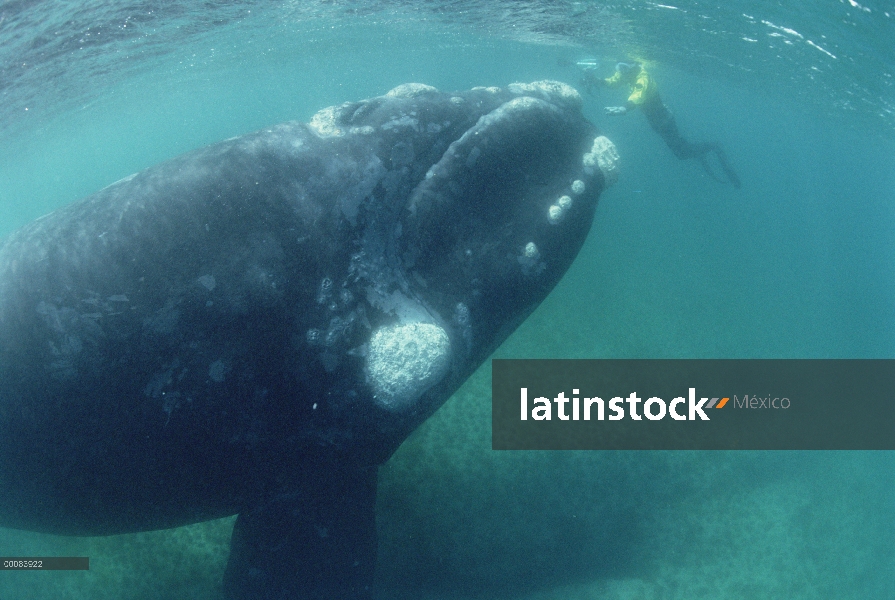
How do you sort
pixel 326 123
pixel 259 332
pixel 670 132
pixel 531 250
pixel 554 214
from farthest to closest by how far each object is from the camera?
pixel 670 132 < pixel 554 214 < pixel 531 250 < pixel 326 123 < pixel 259 332

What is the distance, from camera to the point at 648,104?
23719 millimetres

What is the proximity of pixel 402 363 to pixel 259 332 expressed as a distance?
1389mm

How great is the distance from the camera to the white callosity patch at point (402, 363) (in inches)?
184

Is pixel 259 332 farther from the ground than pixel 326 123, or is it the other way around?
pixel 326 123

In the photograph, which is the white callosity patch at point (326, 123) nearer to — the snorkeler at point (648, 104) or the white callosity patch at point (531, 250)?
the white callosity patch at point (531, 250)

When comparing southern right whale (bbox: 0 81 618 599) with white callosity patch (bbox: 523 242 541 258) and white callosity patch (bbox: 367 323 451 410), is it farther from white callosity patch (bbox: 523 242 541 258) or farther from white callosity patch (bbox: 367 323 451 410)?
white callosity patch (bbox: 523 242 541 258)

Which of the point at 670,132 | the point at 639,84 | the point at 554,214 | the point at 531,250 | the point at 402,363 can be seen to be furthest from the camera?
the point at 670,132

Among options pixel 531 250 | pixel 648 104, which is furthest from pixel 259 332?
pixel 648 104

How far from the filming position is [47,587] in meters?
7.85

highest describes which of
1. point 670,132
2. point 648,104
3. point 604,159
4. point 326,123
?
point 326,123

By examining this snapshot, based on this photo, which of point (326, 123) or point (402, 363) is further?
point (326, 123)

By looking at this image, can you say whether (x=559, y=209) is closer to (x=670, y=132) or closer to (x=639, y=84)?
(x=639, y=84)

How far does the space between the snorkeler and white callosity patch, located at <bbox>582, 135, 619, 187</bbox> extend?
14564mm

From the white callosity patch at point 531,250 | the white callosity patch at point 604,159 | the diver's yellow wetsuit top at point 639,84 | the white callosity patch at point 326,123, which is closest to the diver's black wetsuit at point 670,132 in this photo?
the diver's yellow wetsuit top at point 639,84
